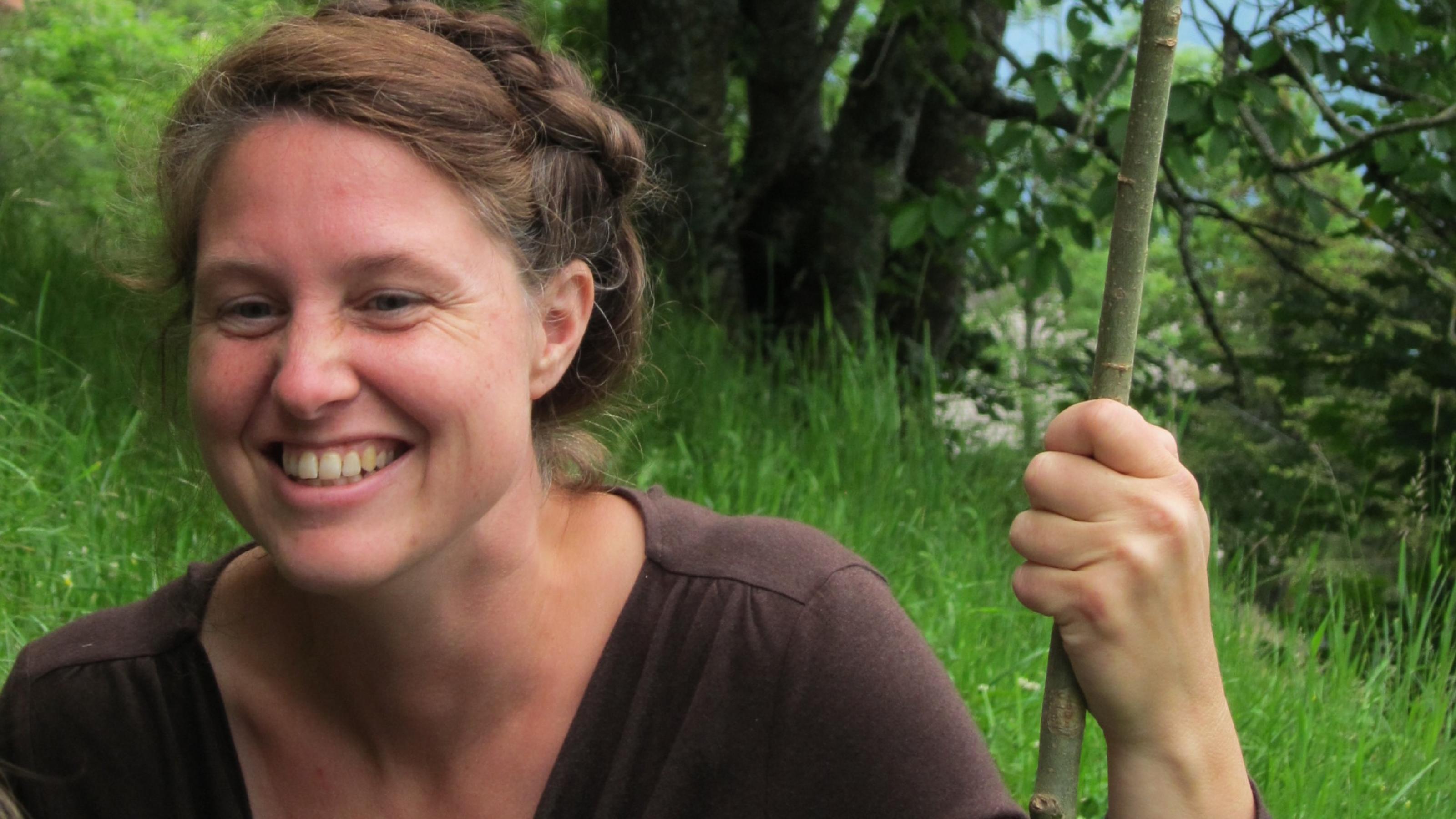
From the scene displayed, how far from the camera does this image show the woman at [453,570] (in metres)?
1.62

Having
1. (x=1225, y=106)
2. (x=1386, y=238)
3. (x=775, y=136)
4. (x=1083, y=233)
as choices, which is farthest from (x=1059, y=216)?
(x=775, y=136)

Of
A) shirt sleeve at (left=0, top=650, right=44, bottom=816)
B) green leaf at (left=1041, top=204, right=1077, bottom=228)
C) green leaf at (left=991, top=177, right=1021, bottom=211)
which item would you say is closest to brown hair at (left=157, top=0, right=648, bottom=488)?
shirt sleeve at (left=0, top=650, right=44, bottom=816)

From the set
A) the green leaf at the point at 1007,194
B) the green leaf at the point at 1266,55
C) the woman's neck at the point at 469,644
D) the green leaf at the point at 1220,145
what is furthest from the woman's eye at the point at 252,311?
the green leaf at the point at 1266,55

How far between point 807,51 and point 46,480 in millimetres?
4033

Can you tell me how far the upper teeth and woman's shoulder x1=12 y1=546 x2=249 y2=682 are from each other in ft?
1.53

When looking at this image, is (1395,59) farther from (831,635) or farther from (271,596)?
(271,596)

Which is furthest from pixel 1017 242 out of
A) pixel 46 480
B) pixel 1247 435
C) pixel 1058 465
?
pixel 1058 465

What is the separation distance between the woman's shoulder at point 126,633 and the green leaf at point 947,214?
9.37ft

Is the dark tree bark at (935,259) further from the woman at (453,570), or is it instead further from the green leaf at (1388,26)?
the woman at (453,570)

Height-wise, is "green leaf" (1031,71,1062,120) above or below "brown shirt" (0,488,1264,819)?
above

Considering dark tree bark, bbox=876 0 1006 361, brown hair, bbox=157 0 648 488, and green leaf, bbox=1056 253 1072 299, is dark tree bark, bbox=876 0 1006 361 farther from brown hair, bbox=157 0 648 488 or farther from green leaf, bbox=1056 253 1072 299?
brown hair, bbox=157 0 648 488

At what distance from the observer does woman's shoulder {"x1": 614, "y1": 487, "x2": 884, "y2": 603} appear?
184 centimetres

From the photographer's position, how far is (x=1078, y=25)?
4.23 meters

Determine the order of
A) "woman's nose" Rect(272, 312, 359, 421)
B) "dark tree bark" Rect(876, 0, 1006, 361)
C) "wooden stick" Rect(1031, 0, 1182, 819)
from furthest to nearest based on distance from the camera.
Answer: "dark tree bark" Rect(876, 0, 1006, 361) < "woman's nose" Rect(272, 312, 359, 421) < "wooden stick" Rect(1031, 0, 1182, 819)
